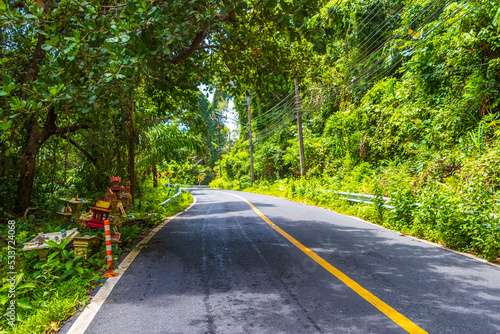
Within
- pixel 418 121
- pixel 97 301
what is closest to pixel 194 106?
pixel 97 301

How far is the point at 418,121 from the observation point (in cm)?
1085

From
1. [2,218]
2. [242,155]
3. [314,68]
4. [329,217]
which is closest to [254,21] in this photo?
[314,68]

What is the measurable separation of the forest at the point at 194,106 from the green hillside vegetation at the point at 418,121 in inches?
2.0

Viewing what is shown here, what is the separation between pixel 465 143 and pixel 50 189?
36.3 feet

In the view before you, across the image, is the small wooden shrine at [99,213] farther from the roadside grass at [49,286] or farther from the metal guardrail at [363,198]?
the metal guardrail at [363,198]

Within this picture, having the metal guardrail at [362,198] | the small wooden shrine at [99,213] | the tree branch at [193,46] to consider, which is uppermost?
the tree branch at [193,46]

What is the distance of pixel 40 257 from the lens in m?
4.73

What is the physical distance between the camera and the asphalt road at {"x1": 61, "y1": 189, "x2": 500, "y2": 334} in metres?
2.96

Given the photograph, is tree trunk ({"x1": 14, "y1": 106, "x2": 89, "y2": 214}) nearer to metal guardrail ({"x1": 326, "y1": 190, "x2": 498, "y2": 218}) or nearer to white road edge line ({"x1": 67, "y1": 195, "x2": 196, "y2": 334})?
white road edge line ({"x1": 67, "y1": 195, "x2": 196, "y2": 334})

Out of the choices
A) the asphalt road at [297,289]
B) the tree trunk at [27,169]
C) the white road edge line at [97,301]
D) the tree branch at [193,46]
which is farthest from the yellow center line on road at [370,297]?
the tree trunk at [27,169]

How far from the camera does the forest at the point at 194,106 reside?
13.6 feet

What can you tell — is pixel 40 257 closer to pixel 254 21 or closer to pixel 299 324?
pixel 299 324

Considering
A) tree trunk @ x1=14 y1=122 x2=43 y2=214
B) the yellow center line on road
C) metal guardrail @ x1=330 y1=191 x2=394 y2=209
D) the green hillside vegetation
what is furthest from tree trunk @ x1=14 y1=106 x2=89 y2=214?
metal guardrail @ x1=330 y1=191 x2=394 y2=209

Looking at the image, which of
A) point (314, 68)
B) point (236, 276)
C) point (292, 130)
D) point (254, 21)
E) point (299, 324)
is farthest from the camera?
point (292, 130)
